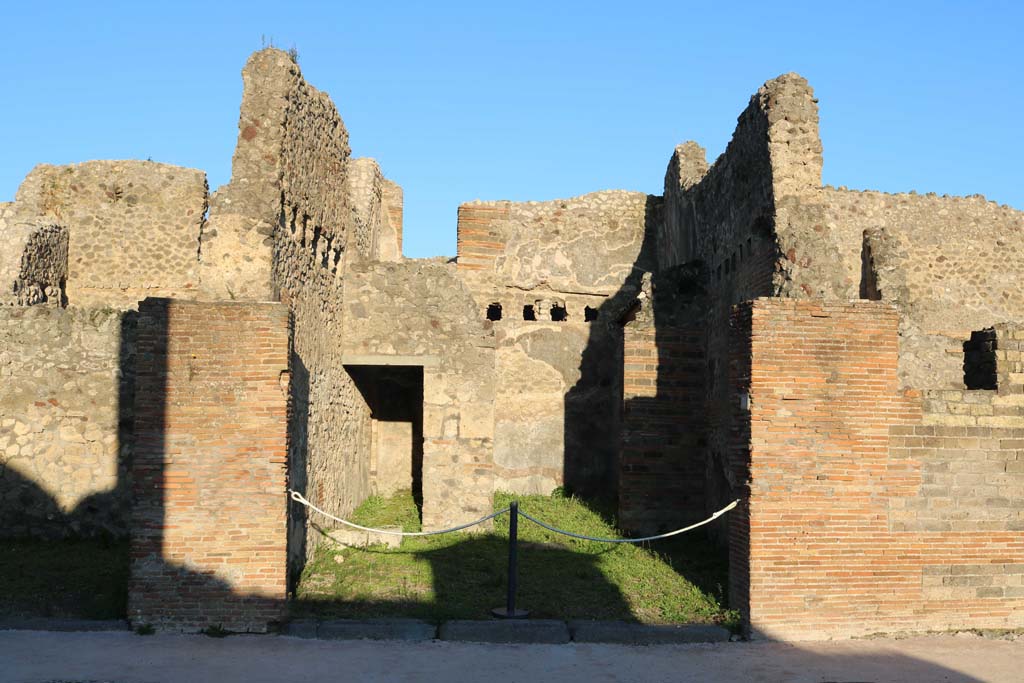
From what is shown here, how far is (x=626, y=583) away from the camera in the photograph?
24.7 ft

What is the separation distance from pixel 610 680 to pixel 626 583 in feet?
7.50

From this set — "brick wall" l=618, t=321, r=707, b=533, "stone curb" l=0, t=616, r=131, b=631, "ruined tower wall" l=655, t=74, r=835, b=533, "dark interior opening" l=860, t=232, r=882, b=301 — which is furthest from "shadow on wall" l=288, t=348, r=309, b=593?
"dark interior opening" l=860, t=232, r=882, b=301

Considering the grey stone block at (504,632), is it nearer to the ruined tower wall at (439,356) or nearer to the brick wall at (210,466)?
the brick wall at (210,466)

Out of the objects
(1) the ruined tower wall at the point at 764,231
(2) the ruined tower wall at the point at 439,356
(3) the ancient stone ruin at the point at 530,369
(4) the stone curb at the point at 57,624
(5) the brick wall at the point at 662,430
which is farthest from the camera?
(2) the ruined tower wall at the point at 439,356

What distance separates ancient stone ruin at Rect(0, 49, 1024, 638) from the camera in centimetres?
630

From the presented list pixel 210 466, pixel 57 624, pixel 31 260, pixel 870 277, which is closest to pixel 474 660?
pixel 210 466

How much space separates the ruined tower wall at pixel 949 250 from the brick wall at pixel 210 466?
9.61 metres

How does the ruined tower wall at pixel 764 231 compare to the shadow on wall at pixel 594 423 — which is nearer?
the ruined tower wall at pixel 764 231

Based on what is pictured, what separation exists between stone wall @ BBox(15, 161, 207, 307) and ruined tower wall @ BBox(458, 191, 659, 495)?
4.30 metres

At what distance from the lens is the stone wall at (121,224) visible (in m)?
12.0

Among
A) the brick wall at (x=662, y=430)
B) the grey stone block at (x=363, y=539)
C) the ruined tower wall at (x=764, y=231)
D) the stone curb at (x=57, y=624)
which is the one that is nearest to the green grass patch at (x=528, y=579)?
the grey stone block at (x=363, y=539)

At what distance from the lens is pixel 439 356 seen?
1027 centimetres

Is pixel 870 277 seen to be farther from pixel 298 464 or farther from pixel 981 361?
pixel 298 464

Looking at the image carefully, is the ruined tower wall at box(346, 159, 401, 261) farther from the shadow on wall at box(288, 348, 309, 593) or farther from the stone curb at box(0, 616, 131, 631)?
the stone curb at box(0, 616, 131, 631)
